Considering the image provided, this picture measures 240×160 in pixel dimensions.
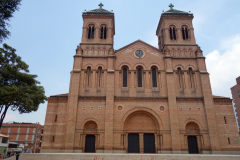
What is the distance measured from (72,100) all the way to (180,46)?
1847 cm

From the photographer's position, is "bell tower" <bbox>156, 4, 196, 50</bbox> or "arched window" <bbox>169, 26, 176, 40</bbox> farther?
"arched window" <bbox>169, 26, 176, 40</bbox>

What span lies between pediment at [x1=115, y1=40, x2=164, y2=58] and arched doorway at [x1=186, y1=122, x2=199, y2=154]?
10992 millimetres

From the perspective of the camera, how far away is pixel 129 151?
23938 mm

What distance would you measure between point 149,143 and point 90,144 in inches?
301

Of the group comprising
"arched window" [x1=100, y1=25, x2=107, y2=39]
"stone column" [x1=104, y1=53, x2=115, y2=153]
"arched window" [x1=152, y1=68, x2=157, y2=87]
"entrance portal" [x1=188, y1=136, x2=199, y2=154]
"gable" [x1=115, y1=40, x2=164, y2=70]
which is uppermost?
"arched window" [x1=100, y1=25, x2=107, y2=39]

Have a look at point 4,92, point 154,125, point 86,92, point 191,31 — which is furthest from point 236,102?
point 4,92

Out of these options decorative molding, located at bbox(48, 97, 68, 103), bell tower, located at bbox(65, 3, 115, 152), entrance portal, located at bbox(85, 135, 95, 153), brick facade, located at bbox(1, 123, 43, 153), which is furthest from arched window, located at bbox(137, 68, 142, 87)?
brick facade, located at bbox(1, 123, 43, 153)

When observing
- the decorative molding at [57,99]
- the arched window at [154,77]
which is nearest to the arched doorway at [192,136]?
the arched window at [154,77]

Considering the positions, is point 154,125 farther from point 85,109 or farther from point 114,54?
point 114,54

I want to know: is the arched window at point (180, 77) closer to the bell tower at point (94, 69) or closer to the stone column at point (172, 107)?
the stone column at point (172, 107)

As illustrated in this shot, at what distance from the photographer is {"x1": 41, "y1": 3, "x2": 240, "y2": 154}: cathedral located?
23.7m

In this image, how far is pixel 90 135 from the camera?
2444 cm

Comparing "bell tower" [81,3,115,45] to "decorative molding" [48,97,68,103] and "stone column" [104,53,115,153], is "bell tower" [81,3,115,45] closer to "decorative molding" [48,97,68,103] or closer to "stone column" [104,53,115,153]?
"stone column" [104,53,115,153]

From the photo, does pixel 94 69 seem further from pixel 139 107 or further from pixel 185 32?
pixel 185 32
